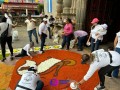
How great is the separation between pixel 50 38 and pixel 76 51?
3222 millimetres

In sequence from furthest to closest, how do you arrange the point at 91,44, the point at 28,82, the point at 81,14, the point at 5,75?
the point at 81,14 < the point at 91,44 < the point at 5,75 < the point at 28,82

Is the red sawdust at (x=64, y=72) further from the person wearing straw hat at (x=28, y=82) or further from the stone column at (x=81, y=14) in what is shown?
the stone column at (x=81, y=14)

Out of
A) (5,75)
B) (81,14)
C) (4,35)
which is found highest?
(81,14)

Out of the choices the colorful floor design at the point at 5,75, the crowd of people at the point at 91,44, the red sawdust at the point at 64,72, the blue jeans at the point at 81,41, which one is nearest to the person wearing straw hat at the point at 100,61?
the crowd of people at the point at 91,44

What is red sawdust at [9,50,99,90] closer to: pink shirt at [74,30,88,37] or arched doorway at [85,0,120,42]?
pink shirt at [74,30,88,37]

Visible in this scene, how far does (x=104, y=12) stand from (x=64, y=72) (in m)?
4.67

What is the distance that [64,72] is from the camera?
659cm

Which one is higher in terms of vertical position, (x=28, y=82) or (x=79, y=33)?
(x=79, y=33)

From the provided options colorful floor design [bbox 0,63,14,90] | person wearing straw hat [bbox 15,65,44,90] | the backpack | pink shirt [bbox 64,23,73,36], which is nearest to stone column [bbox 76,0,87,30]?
pink shirt [bbox 64,23,73,36]

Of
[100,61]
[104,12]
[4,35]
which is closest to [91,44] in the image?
[104,12]

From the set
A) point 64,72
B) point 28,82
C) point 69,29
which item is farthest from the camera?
point 69,29

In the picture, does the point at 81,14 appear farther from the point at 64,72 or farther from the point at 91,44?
the point at 64,72

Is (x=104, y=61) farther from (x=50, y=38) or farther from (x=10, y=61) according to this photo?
(x=50, y=38)

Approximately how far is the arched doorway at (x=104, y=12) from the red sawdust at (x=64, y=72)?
92.7 inches
